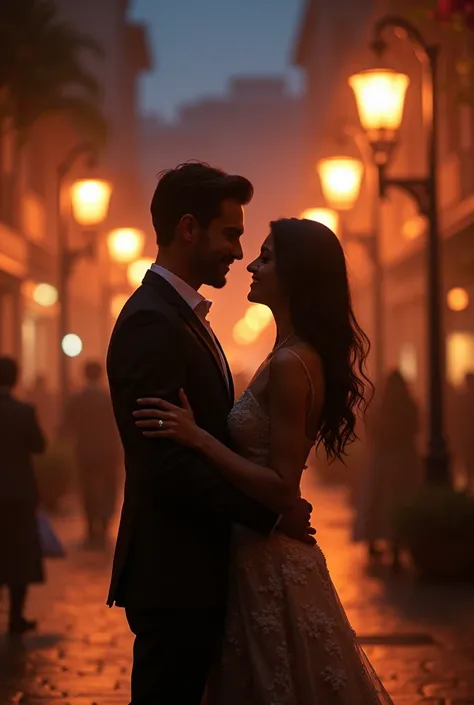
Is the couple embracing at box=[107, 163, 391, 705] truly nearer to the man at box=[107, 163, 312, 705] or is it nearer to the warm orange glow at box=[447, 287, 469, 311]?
the man at box=[107, 163, 312, 705]

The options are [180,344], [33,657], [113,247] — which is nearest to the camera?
[180,344]

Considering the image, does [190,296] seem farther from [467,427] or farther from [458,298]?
[458,298]

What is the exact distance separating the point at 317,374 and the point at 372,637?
586 cm

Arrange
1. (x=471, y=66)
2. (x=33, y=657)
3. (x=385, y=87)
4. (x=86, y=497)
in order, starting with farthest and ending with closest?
1. (x=86, y=497)
2. (x=385, y=87)
3. (x=471, y=66)
4. (x=33, y=657)

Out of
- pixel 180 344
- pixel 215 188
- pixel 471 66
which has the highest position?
pixel 471 66

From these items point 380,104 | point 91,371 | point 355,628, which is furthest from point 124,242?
point 355,628

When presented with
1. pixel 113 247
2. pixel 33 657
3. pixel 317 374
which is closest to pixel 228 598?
pixel 317 374

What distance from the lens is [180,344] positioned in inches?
179

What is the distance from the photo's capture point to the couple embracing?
4527mm

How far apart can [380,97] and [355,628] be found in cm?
673

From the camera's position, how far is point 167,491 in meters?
4.46

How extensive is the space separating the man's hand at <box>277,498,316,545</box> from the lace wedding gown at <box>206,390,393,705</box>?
0.08ft

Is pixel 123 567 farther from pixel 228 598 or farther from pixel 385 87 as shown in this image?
pixel 385 87

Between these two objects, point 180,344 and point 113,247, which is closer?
point 180,344
